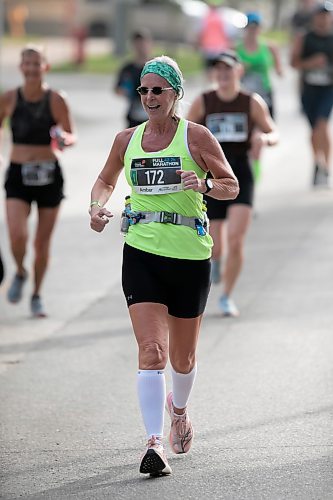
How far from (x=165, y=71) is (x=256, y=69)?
8014 mm

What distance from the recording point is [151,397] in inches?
244

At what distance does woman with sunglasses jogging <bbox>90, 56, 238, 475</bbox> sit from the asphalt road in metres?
0.42

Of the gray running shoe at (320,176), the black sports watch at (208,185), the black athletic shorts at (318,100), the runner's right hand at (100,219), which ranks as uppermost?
the black sports watch at (208,185)

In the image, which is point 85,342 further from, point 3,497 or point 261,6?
point 261,6

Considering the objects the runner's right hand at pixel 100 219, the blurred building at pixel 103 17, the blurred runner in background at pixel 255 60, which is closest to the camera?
the runner's right hand at pixel 100 219

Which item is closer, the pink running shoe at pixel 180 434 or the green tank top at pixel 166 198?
the green tank top at pixel 166 198

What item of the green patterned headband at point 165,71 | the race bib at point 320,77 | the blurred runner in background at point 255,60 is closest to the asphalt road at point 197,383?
Result: the blurred runner in background at point 255,60

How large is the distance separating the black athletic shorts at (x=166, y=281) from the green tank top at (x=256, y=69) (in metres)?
7.94

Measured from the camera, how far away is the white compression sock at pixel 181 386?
6.59m

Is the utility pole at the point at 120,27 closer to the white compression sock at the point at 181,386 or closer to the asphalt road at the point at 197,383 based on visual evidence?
the asphalt road at the point at 197,383

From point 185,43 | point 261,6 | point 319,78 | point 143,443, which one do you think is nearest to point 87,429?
point 143,443

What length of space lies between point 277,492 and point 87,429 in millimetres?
1433

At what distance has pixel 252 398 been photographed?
7656 millimetres

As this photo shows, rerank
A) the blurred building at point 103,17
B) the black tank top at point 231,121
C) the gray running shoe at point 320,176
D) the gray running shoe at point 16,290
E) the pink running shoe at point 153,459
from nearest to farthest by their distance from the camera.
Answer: the pink running shoe at point 153,459
the black tank top at point 231,121
the gray running shoe at point 16,290
the gray running shoe at point 320,176
the blurred building at point 103,17
